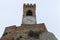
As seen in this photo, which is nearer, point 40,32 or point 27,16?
point 40,32

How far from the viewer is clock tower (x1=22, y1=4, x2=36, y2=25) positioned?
130 ft

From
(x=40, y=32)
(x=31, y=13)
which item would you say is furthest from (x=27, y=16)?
(x=40, y=32)

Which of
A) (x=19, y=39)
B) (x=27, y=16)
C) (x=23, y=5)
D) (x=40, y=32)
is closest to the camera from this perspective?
(x=19, y=39)

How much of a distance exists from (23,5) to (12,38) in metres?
17.1

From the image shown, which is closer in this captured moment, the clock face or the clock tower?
the clock face

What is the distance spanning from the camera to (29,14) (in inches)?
1692

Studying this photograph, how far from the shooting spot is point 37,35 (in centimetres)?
2838

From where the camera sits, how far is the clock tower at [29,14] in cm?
3965

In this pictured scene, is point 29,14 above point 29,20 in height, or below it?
above

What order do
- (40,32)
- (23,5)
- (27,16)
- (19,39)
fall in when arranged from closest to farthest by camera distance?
(19,39), (40,32), (27,16), (23,5)

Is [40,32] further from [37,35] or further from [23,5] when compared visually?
[23,5]

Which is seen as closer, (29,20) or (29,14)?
(29,20)

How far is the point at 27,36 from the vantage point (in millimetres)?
28000

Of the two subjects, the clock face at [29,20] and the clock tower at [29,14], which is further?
the clock tower at [29,14]
